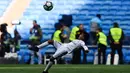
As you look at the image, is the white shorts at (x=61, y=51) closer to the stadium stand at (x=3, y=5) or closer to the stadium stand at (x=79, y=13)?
the stadium stand at (x=79, y=13)

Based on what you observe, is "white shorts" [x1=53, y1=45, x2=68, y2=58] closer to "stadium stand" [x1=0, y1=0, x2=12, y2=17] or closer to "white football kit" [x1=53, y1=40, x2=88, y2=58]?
"white football kit" [x1=53, y1=40, x2=88, y2=58]

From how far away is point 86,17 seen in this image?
3036 cm

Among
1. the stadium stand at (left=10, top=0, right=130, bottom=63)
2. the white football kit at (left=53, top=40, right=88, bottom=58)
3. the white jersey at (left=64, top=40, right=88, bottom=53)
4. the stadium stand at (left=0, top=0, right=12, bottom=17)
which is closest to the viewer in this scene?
the white football kit at (left=53, top=40, right=88, bottom=58)

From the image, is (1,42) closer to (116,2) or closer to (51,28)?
(51,28)

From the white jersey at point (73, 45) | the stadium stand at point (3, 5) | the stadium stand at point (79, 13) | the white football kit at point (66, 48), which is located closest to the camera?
the white football kit at point (66, 48)

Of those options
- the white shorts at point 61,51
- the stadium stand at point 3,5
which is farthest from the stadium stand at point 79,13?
the white shorts at point 61,51

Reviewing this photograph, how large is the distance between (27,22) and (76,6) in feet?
9.89

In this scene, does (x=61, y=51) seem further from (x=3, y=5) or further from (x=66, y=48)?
(x=3, y=5)

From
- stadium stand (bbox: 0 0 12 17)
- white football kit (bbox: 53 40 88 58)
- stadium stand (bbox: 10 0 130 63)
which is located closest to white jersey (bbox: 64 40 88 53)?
white football kit (bbox: 53 40 88 58)

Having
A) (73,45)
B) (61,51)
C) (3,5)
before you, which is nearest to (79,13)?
(3,5)

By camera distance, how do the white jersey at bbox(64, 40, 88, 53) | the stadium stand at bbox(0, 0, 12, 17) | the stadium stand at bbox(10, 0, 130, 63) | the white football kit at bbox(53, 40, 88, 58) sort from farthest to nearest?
the stadium stand at bbox(0, 0, 12, 17) < the stadium stand at bbox(10, 0, 130, 63) < the white jersey at bbox(64, 40, 88, 53) < the white football kit at bbox(53, 40, 88, 58)

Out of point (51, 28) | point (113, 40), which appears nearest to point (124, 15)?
point (51, 28)

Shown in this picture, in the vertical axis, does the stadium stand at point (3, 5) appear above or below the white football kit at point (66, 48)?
above

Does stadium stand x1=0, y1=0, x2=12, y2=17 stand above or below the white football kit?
above
